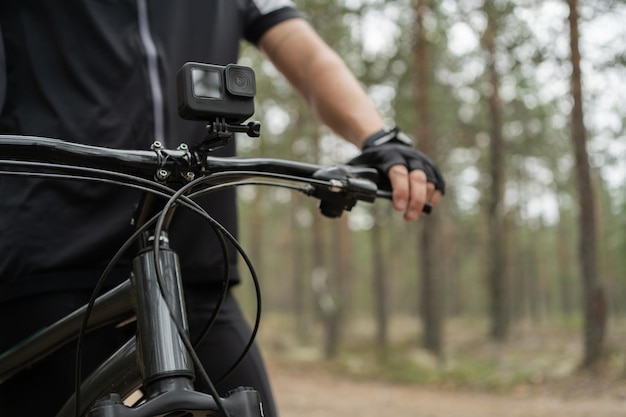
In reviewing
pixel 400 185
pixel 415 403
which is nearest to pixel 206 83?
pixel 400 185

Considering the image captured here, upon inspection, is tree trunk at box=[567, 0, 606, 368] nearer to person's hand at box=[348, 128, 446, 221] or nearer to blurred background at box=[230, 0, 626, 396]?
blurred background at box=[230, 0, 626, 396]

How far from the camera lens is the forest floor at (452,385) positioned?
10.7m

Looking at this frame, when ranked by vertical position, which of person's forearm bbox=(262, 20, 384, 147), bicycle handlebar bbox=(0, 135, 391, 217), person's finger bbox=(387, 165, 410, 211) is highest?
person's forearm bbox=(262, 20, 384, 147)

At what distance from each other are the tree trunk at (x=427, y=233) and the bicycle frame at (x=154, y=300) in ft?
49.5

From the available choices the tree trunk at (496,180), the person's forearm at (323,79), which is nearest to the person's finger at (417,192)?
the person's forearm at (323,79)

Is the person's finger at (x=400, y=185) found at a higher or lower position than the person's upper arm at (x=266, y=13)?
lower

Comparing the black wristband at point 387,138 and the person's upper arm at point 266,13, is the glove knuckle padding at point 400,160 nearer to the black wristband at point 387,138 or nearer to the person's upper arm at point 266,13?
the black wristband at point 387,138

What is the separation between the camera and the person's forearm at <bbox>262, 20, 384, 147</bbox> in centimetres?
190

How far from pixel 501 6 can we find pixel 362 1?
344 centimetres

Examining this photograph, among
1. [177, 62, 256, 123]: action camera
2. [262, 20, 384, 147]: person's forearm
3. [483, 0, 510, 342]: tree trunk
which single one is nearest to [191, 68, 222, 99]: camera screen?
[177, 62, 256, 123]: action camera

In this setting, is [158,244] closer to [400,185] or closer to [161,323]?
[161,323]

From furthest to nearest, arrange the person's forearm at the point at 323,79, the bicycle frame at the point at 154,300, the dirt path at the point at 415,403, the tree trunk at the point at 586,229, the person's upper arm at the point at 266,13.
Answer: the tree trunk at the point at 586,229
the dirt path at the point at 415,403
the person's upper arm at the point at 266,13
the person's forearm at the point at 323,79
the bicycle frame at the point at 154,300

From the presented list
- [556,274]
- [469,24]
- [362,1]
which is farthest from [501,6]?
[556,274]

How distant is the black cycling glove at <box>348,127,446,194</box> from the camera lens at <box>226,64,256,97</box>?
1.73 ft
